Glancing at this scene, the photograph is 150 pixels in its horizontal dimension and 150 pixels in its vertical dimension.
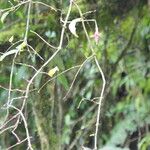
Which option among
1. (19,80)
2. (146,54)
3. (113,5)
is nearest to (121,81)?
(146,54)

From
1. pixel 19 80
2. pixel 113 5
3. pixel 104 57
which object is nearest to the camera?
pixel 19 80

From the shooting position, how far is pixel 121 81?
7.75ft

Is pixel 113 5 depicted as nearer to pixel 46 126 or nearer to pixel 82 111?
pixel 46 126

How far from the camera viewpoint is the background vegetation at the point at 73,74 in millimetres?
1454

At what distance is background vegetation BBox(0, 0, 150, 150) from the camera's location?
145cm

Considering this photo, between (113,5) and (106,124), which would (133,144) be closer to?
(106,124)

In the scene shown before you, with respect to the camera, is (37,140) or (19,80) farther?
(37,140)

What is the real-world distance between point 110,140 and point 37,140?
72 centimetres

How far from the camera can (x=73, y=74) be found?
199cm

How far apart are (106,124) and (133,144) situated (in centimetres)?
17

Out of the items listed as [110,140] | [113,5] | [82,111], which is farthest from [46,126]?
[82,111]

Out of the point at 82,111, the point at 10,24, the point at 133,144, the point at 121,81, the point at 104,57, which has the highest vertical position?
the point at 10,24

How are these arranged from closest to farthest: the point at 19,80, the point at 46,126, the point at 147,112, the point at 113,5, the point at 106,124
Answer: the point at 19,80
the point at 46,126
the point at 113,5
the point at 147,112
the point at 106,124

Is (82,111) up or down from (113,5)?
down
